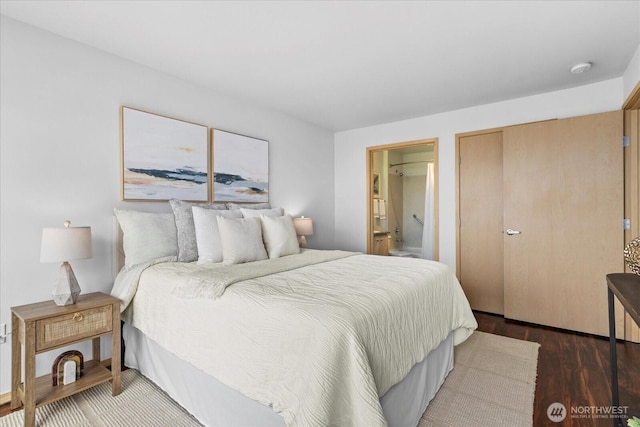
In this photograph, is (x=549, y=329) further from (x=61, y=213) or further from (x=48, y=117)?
(x=48, y=117)

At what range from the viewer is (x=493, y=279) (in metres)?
3.69

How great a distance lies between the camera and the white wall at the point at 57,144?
199 centimetres

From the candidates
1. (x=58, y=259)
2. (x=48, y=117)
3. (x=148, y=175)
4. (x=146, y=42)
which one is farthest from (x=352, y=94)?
(x=58, y=259)

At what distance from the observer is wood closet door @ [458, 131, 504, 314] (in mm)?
3656

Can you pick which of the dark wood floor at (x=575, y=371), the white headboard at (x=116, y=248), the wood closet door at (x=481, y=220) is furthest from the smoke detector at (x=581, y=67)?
the white headboard at (x=116, y=248)

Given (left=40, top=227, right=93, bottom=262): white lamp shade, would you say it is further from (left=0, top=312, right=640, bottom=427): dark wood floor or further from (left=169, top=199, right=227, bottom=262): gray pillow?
(left=0, top=312, right=640, bottom=427): dark wood floor

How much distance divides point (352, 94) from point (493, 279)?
272cm

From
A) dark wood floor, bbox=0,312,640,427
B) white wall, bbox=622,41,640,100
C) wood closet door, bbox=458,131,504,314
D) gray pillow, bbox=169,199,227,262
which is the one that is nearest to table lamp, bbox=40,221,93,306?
gray pillow, bbox=169,199,227,262

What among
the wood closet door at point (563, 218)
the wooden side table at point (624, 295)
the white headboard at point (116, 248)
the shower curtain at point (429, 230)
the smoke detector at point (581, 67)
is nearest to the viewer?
the wooden side table at point (624, 295)

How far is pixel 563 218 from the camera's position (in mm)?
3096

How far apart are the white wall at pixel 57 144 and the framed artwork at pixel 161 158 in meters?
0.08

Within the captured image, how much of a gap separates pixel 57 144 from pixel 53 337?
1307 mm

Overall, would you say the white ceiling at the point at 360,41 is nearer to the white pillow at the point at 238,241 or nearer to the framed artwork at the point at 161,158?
the framed artwork at the point at 161,158

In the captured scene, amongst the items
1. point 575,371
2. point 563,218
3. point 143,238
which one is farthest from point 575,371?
point 143,238
